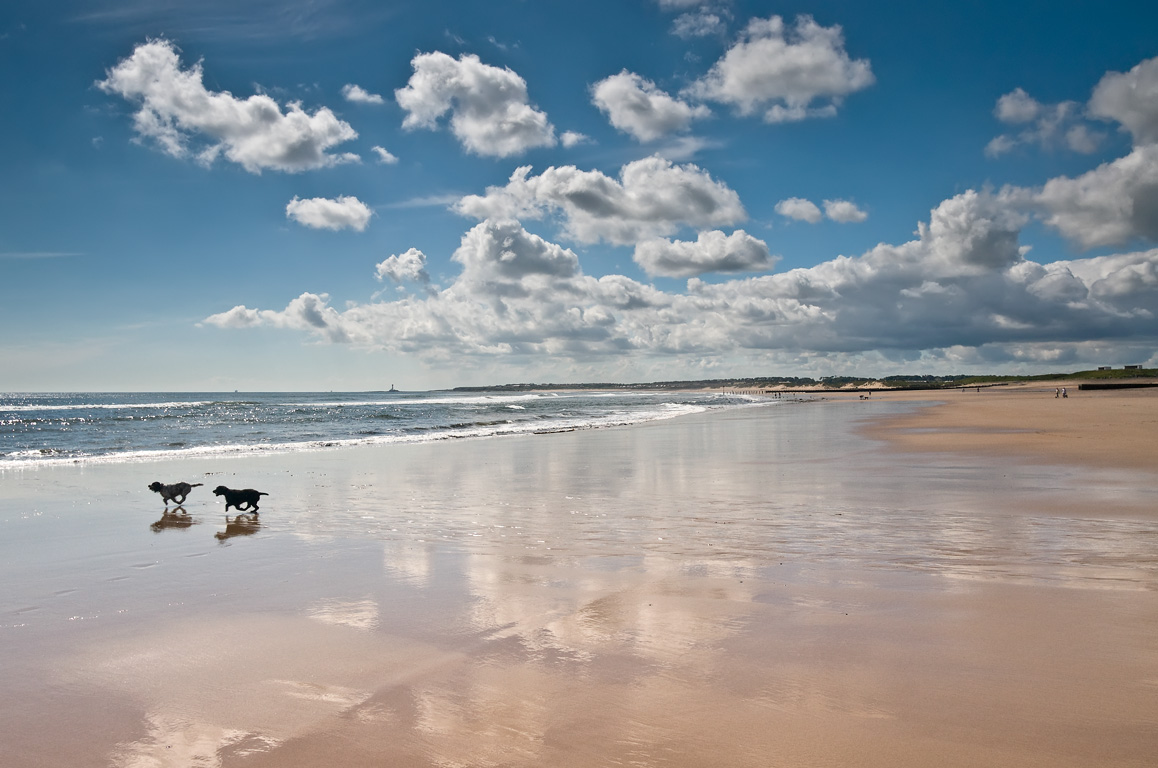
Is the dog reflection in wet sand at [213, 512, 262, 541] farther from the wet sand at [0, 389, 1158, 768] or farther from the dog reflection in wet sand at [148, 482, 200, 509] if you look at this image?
the dog reflection in wet sand at [148, 482, 200, 509]

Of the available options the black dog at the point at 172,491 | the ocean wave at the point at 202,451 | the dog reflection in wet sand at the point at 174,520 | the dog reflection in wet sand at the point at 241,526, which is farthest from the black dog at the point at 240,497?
the ocean wave at the point at 202,451

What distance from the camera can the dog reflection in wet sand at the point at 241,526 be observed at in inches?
396

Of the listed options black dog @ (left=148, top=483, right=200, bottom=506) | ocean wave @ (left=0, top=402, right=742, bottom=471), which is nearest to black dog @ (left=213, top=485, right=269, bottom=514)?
black dog @ (left=148, top=483, right=200, bottom=506)

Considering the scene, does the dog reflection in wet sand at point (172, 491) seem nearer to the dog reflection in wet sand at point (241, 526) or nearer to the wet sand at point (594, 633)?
the wet sand at point (594, 633)

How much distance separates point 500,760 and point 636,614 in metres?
2.44

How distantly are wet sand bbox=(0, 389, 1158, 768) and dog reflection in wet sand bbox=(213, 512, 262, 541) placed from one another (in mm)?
96

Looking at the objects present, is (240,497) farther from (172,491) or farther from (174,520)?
(172,491)

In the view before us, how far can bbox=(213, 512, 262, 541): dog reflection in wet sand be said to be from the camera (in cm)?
1007

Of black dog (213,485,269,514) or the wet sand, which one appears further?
black dog (213,485,269,514)

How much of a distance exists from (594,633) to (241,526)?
761 cm

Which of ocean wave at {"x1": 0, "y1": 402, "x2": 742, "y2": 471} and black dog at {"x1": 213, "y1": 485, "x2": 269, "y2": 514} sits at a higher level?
black dog at {"x1": 213, "y1": 485, "x2": 269, "y2": 514}

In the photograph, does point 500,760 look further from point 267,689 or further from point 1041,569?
point 1041,569

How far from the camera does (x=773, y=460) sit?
18.4 meters

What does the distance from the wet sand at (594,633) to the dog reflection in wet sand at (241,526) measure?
0.10 m
